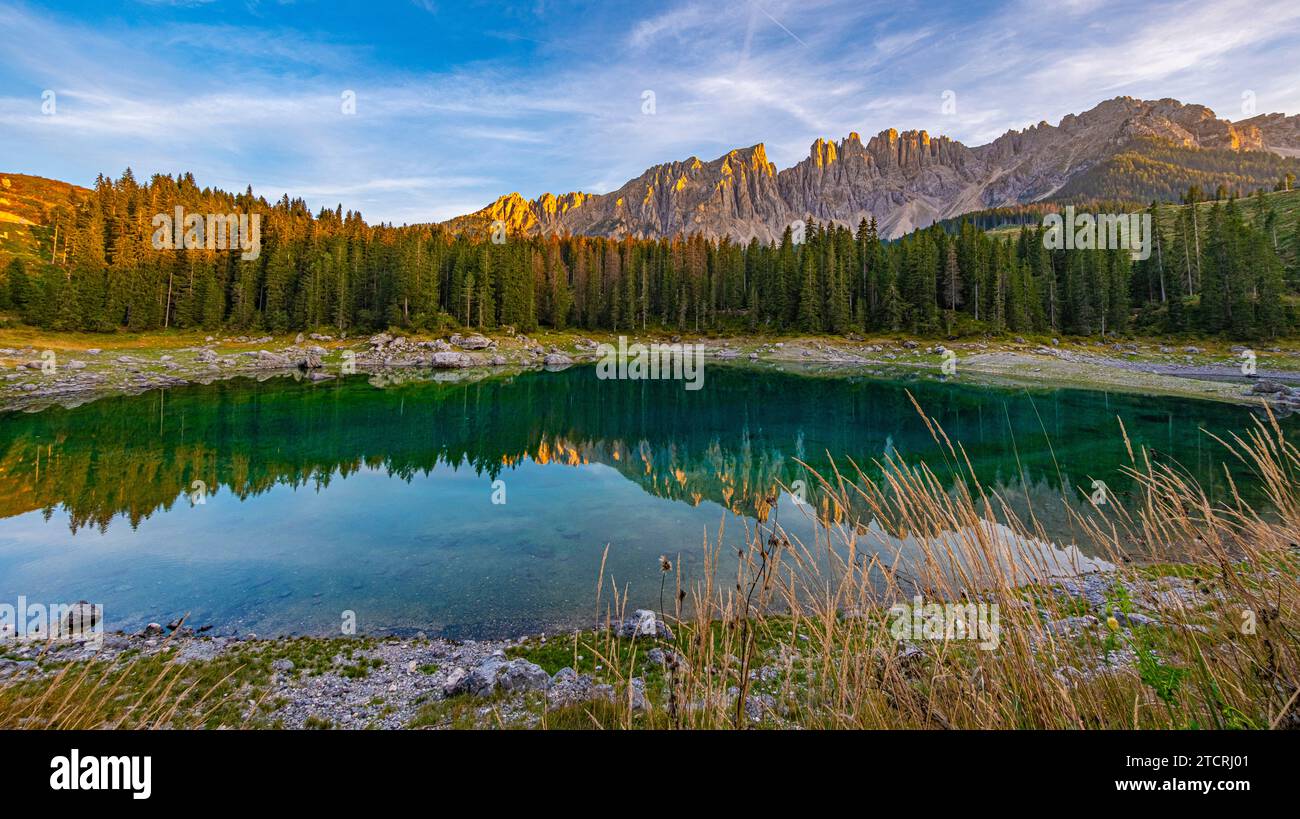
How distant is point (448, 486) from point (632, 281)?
76241mm

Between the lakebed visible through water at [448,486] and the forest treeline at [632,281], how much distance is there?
36728 mm

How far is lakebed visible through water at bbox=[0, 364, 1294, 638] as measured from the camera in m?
11.4

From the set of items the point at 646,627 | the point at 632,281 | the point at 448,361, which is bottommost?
the point at 646,627

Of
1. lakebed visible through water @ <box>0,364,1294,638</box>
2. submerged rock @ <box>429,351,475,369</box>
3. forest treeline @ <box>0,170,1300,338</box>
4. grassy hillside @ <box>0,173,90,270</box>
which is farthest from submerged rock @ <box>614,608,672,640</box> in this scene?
grassy hillside @ <box>0,173,90,270</box>

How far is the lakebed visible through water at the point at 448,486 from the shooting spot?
11375mm

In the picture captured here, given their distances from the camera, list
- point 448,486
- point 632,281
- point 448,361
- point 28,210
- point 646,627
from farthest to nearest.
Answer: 1. point 28,210
2. point 632,281
3. point 448,361
4. point 448,486
5. point 646,627

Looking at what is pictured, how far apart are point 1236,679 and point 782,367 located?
6481cm

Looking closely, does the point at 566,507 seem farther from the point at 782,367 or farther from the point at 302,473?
the point at 782,367

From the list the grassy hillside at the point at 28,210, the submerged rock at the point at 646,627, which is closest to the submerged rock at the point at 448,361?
the grassy hillside at the point at 28,210

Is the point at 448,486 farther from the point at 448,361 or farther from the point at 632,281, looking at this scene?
the point at 632,281

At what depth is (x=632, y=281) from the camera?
91.6 meters

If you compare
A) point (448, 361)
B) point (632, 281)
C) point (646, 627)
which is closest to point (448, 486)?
→ point (646, 627)

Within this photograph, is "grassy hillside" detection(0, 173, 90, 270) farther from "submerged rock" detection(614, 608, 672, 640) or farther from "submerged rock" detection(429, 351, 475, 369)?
"submerged rock" detection(614, 608, 672, 640)
